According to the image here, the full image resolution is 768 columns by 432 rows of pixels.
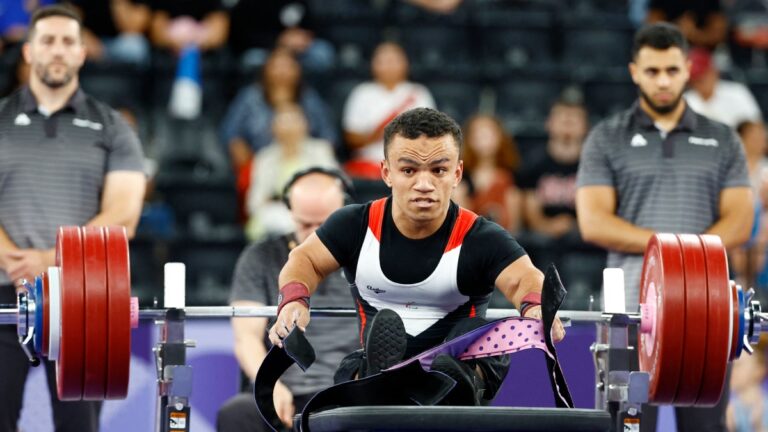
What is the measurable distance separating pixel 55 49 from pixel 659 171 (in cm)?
275

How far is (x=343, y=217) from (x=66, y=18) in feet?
6.71

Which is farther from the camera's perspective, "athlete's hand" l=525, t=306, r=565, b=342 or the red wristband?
the red wristband

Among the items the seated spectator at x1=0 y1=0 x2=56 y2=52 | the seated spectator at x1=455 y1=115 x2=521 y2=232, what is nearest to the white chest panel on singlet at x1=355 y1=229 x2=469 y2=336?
the seated spectator at x1=455 y1=115 x2=521 y2=232

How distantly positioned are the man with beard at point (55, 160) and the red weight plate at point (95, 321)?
1.00 metres

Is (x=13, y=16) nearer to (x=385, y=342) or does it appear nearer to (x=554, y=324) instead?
(x=385, y=342)

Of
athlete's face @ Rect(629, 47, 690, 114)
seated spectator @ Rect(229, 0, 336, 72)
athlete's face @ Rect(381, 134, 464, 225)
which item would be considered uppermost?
seated spectator @ Rect(229, 0, 336, 72)

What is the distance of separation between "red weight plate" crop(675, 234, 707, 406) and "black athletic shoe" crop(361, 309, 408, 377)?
114 cm

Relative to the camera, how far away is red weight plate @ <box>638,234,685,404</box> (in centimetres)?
496

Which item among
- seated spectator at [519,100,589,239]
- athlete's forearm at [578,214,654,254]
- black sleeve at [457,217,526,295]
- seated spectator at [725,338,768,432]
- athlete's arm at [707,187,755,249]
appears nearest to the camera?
black sleeve at [457,217,526,295]

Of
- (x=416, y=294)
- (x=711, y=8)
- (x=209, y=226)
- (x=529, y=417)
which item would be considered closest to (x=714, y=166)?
Answer: (x=416, y=294)

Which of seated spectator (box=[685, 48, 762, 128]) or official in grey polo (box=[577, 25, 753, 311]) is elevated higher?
seated spectator (box=[685, 48, 762, 128])

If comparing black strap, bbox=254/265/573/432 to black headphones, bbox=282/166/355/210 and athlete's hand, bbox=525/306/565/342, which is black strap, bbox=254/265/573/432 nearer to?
athlete's hand, bbox=525/306/565/342

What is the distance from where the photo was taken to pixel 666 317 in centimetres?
496

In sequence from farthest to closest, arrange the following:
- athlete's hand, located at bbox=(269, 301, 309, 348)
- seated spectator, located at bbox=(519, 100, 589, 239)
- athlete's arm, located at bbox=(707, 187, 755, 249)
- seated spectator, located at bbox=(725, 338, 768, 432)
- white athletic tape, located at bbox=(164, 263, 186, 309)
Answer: seated spectator, located at bbox=(519, 100, 589, 239)
seated spectator, located at bbox=(725, 338, 768, 432)
athlete's arm, located at bbox=(707, 187, 755, 249)
white athletic tape, located at bbox=(164, 263, 186, 309)
athlete's hand, located at bbox=(269, 301, 309, 348)
